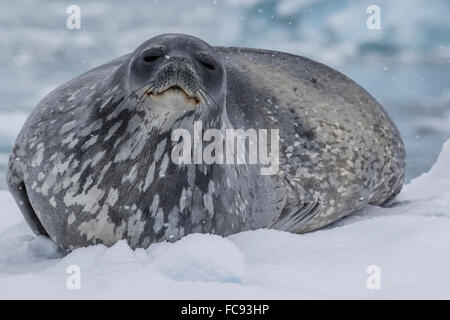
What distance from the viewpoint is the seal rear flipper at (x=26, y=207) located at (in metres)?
3.99

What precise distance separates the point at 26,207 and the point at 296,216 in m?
1.72

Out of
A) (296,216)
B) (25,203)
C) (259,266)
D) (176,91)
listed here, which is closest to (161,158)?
(176,91)

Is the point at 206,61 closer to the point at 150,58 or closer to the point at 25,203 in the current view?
the point at 150,58

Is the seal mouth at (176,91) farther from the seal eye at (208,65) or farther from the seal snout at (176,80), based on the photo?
the seal eye at (208,65)

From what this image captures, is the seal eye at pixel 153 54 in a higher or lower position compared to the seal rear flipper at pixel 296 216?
higher

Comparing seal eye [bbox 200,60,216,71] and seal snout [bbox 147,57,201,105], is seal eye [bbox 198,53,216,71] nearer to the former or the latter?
seal eye [bbox 200,60,216,71]

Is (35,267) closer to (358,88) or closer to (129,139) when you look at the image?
(129,139)

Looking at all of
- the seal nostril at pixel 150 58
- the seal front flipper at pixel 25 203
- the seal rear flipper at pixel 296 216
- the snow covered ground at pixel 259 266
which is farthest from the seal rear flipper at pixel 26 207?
the seal rear flipper at pixel 296 216

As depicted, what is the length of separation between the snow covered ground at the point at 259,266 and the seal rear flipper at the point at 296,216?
62cm

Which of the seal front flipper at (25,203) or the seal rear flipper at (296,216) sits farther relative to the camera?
the seal rear flipper at (296,216)

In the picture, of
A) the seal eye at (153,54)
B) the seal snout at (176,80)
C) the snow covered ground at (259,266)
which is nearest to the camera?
the snow covered ground at (259,266)

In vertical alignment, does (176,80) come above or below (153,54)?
below

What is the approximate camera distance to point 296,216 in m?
4.48

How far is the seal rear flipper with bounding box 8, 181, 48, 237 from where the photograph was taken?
3986 mm
